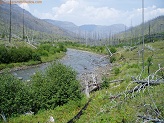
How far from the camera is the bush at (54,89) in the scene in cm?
2213

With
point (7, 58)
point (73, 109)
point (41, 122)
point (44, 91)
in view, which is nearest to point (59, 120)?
point (41, 122)

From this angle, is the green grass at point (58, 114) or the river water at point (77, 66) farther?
the river water at point (77, 66)

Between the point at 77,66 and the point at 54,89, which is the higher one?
the point at 77,66

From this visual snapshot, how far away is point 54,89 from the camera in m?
22.6

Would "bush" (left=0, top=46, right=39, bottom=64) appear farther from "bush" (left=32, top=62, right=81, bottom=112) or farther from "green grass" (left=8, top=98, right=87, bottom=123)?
"green grass" (left=8, top=98, right=87, bottom=123)

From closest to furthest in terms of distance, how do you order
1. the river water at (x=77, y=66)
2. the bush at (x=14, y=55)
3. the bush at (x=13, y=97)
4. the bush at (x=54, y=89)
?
the bush at (x=13, y=97) < the bush at (x=54, y=89) < the river water at (x=77, y=66) < the bush at (x=14, y=55)

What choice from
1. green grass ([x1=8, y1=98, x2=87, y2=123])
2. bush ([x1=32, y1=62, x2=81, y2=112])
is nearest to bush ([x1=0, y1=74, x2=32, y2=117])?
green grass ([x1=8, y1=98, x2=87, y2=123])

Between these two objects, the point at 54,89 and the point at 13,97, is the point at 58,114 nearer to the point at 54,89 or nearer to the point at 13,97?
the point at 54,89

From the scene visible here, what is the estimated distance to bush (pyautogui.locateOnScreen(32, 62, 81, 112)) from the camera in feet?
72.6

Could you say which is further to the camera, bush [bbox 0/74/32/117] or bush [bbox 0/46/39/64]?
bush [bbox 0/46/39/64]

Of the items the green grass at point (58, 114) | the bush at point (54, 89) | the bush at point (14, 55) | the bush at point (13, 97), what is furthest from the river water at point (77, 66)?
the bush at point (13, 97)

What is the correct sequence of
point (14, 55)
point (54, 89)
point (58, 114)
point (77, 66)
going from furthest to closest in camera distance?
point (14, 55) < point (77, 66) < point (54, 89) < point (58, 114)

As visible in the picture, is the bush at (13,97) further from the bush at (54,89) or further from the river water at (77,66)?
the river water at (77,66)

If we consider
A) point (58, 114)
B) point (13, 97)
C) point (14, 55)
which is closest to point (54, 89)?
point (58, 114)
